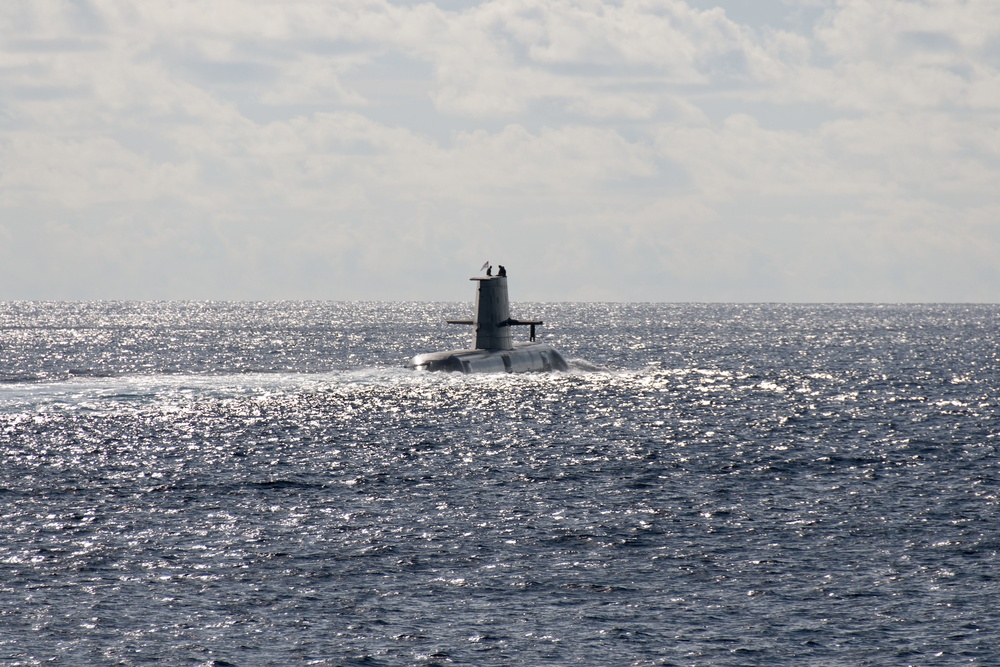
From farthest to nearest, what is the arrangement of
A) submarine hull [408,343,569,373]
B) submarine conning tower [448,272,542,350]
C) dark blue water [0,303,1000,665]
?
submarine hull [408,343,569,373] < submarine conning tower [448,272,542,350] < dark blue water [0,303,1000,665]

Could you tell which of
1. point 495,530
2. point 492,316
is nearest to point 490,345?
point 492,316

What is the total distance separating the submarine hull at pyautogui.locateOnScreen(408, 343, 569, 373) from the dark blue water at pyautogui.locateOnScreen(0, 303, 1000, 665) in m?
9.68

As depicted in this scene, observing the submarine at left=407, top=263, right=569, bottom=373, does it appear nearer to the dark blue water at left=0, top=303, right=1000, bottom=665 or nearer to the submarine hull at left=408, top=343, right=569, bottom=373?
the submarine hull at left=408, top=343, right=569, bottom=373

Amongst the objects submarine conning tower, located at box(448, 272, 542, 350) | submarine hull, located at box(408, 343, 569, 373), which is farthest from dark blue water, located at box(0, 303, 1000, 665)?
submarine conning tower, located at box(448, 272, 542, 350)

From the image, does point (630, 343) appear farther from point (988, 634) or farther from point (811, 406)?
point (988, 634)

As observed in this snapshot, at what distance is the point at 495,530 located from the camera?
124 feet

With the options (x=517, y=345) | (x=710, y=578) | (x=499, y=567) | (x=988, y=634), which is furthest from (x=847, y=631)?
(x=517, y=345)

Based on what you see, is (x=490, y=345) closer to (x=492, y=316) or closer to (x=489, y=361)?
(x=489, y=361)

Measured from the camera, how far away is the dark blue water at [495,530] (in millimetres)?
26609

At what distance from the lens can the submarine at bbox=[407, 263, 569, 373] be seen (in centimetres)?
9112

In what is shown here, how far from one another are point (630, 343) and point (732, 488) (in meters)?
127

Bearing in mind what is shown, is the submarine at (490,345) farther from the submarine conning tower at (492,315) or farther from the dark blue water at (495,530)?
the dark blue water at (495,530)

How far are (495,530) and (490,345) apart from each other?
57.9 metres

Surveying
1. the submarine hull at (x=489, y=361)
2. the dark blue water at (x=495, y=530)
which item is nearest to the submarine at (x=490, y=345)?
the submarine hull at (x=489, y=361)
